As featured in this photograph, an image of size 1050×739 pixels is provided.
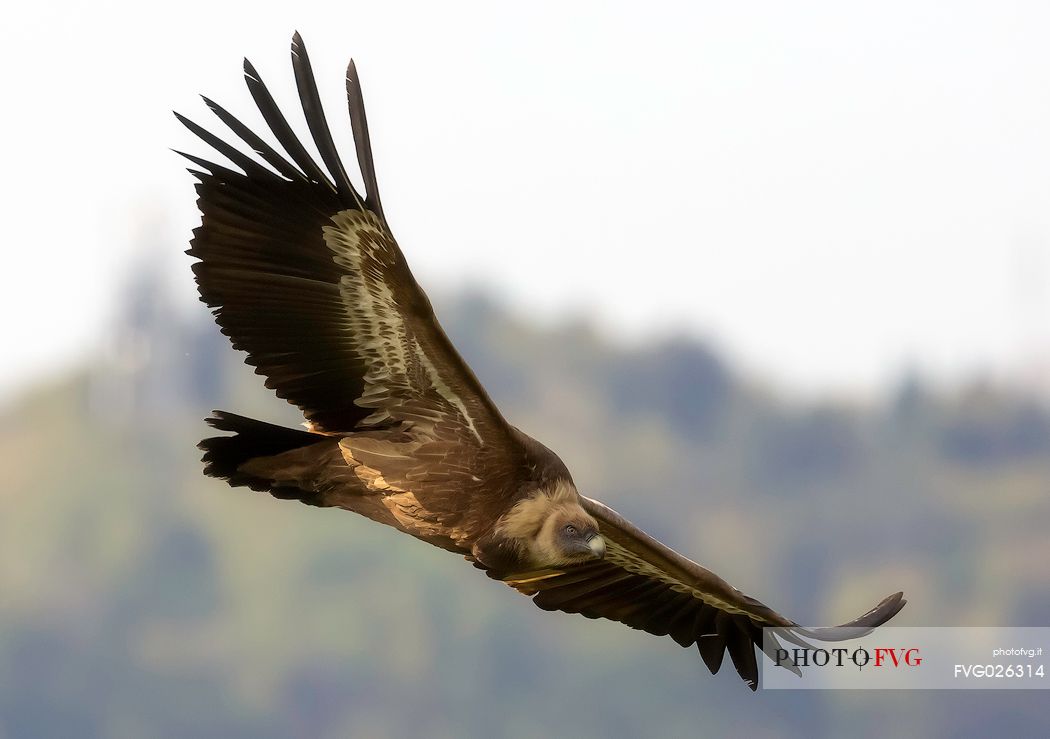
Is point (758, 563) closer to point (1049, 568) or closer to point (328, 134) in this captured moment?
point (1049, 568)

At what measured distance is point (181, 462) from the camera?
78875 millimetres

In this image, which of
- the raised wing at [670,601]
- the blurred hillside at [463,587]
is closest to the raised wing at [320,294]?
the raised wing at [670,601]

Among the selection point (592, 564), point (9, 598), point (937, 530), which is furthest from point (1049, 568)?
point (592, 564)

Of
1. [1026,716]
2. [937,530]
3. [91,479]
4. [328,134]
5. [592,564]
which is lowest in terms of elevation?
[1026,716]

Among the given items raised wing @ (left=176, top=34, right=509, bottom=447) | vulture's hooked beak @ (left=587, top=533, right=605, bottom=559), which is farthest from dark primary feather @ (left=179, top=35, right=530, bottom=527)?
vulture's hooked beak @ (left=587, top=533, right=605, bottom=559)

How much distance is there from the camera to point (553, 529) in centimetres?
910

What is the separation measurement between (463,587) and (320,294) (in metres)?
61.2

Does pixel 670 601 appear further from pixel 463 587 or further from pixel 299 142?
pixel 463 587

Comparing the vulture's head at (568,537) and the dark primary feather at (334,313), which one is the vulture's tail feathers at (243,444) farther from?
the vulture's head at (568,537)

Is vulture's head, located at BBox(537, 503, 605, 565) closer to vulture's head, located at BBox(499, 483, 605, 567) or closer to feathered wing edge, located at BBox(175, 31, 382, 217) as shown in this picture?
vulture's head, located at BBox(499, 483, 605, 567)

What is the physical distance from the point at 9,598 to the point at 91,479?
19.1ft

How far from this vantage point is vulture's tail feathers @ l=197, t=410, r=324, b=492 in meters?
9.19

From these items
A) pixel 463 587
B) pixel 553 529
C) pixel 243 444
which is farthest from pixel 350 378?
pixel 463 587

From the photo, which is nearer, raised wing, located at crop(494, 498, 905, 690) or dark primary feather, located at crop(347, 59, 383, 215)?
dark primary feather, located at crop(347, 59, 383, 215)
